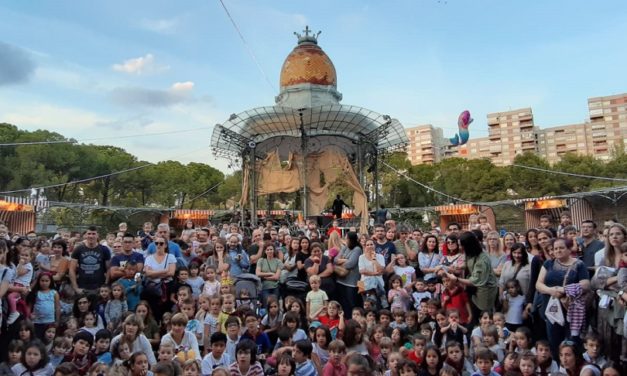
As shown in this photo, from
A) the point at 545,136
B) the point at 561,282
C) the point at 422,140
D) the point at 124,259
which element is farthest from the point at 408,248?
the point at 422,140

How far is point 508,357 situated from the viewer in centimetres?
555

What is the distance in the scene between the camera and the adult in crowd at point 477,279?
6.82 m

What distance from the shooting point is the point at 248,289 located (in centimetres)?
797

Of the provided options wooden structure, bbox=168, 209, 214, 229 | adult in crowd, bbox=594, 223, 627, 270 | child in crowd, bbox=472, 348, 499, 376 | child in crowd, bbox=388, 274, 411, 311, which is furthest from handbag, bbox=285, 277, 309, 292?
wooden structure, bbox=168, 209, 214, 229

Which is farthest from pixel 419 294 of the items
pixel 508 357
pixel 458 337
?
pixel 508 357

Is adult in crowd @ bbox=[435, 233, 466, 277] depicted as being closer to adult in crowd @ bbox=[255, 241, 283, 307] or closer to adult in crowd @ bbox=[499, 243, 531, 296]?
adult in crowd @ bbox=[499, 243, 531, 296]

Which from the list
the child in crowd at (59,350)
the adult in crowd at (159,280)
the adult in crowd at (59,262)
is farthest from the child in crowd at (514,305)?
the adult in crowd at (59,262)

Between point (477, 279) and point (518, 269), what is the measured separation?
61cm

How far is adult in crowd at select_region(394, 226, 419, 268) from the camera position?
875 centimetres

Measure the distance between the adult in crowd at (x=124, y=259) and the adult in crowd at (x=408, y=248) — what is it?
14.5ft

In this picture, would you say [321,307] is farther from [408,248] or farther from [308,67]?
[308,67]

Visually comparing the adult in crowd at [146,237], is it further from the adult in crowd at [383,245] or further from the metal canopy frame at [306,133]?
the metal canopy frame at [306,133]

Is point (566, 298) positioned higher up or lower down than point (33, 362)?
higher up

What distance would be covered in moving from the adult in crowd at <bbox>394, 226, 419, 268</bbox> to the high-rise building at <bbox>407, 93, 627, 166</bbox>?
8211cm
